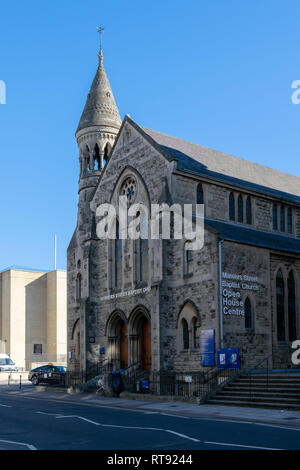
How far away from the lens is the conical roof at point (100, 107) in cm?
4291

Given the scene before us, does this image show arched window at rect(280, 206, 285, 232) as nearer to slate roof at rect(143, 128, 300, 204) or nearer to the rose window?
slate roof at rect(143, 128, 300, 204)

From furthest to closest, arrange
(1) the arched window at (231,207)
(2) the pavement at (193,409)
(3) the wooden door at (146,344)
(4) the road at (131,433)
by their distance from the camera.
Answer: (1) the arched window at (231,207) < (3) the wooden door at (146,344) < (2) the pavement at (193,409) < (4) the road at (131,433)

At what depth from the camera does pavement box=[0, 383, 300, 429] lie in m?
18.6

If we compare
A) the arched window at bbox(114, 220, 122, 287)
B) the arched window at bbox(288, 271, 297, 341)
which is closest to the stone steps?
the arched window at bbox(288, 271, 297, 341)

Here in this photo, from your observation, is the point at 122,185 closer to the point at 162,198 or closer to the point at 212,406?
the point at 162,198

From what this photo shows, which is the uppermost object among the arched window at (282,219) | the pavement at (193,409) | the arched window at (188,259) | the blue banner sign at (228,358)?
the arched window at (282,219)

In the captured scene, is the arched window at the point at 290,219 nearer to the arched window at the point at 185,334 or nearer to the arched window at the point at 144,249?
the arched window at the point at 144,249

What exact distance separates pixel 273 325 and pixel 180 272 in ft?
18.2

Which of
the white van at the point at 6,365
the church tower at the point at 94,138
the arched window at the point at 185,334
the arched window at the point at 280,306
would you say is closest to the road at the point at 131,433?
the arched window at the point at 185,334

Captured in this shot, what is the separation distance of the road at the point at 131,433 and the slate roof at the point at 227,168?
Result: 17.0 metres

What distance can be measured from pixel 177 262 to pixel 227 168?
33.7 feet

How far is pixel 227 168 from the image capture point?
38.7 metres

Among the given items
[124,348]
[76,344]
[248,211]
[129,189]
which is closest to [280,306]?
[248,211]
